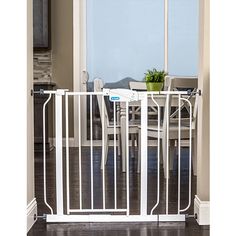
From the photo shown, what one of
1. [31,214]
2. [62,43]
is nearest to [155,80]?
[31,214]

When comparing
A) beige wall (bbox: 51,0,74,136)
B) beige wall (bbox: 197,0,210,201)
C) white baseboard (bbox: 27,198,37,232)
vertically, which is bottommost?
white baseboard (bbox: 27,198,37,232)

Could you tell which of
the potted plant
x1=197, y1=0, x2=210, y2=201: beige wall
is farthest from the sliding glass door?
x1=197, y1=0, x2=210, y2=201: beige wall

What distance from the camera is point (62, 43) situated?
26.0 feet

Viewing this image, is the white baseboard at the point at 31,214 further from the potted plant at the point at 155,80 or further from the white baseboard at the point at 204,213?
the potted plant at the point at 155,80

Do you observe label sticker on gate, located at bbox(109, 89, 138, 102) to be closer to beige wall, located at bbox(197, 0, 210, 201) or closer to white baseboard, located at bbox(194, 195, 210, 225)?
beige wall, located at bbox(197, 0, 210, 201)

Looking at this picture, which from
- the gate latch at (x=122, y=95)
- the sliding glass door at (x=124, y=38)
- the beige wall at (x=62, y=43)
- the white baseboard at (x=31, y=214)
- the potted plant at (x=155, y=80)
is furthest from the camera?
the sliding glass door at (x=124, y=38)

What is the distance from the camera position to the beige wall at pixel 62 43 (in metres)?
7.88

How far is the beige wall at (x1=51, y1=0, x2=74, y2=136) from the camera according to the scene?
7.88 m

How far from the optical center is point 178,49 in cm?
802

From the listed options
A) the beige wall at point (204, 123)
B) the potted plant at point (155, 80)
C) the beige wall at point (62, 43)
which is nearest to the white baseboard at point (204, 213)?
the beige wall at point (204, 123)
